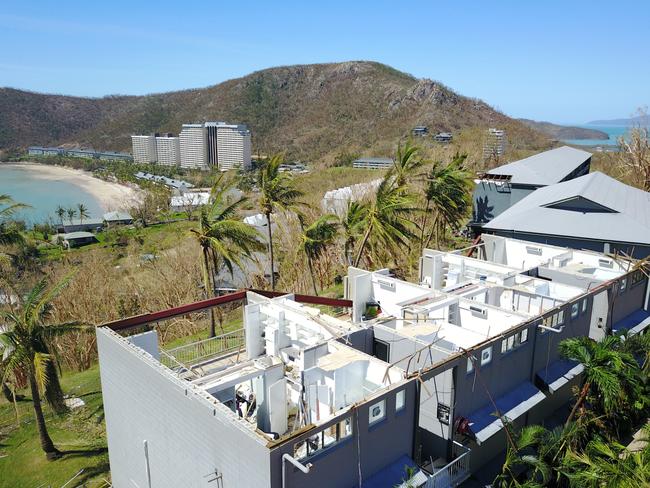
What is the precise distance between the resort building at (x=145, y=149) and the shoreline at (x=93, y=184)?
1552 centimetres

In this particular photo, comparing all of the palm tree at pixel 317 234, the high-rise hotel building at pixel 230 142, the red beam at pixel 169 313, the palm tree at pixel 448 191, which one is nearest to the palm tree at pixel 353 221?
the palm tree at pixel 317 234

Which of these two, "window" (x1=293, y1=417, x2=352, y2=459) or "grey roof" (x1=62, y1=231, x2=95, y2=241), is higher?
"window" (x1=293, y1=417, x2=352, y2=459)

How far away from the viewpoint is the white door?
14172 mm

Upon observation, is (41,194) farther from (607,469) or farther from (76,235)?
(607,469)

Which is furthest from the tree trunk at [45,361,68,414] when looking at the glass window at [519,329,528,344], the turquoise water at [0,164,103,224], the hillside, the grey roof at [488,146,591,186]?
the turquoise water at [0,164,103,224]

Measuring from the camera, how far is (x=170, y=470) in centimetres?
942

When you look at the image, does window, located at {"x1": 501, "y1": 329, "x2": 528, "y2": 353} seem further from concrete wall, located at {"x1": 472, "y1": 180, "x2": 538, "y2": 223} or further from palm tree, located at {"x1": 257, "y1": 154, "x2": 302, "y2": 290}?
concrete wall, located at {"x1": 472, "y1": 180, "x2": 538, "y2": 223}

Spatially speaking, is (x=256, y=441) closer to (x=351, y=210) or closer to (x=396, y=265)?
(x=351, y=210)

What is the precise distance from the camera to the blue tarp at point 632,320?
15223 millimetres

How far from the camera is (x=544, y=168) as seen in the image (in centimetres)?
2938

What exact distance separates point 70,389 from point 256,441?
12923 millimetres

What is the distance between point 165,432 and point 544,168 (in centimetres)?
2692

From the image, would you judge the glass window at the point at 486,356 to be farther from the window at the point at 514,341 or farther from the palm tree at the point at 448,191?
the palm tree at the point at 448,191

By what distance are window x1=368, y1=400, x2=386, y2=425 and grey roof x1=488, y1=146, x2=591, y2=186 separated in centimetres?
2309
